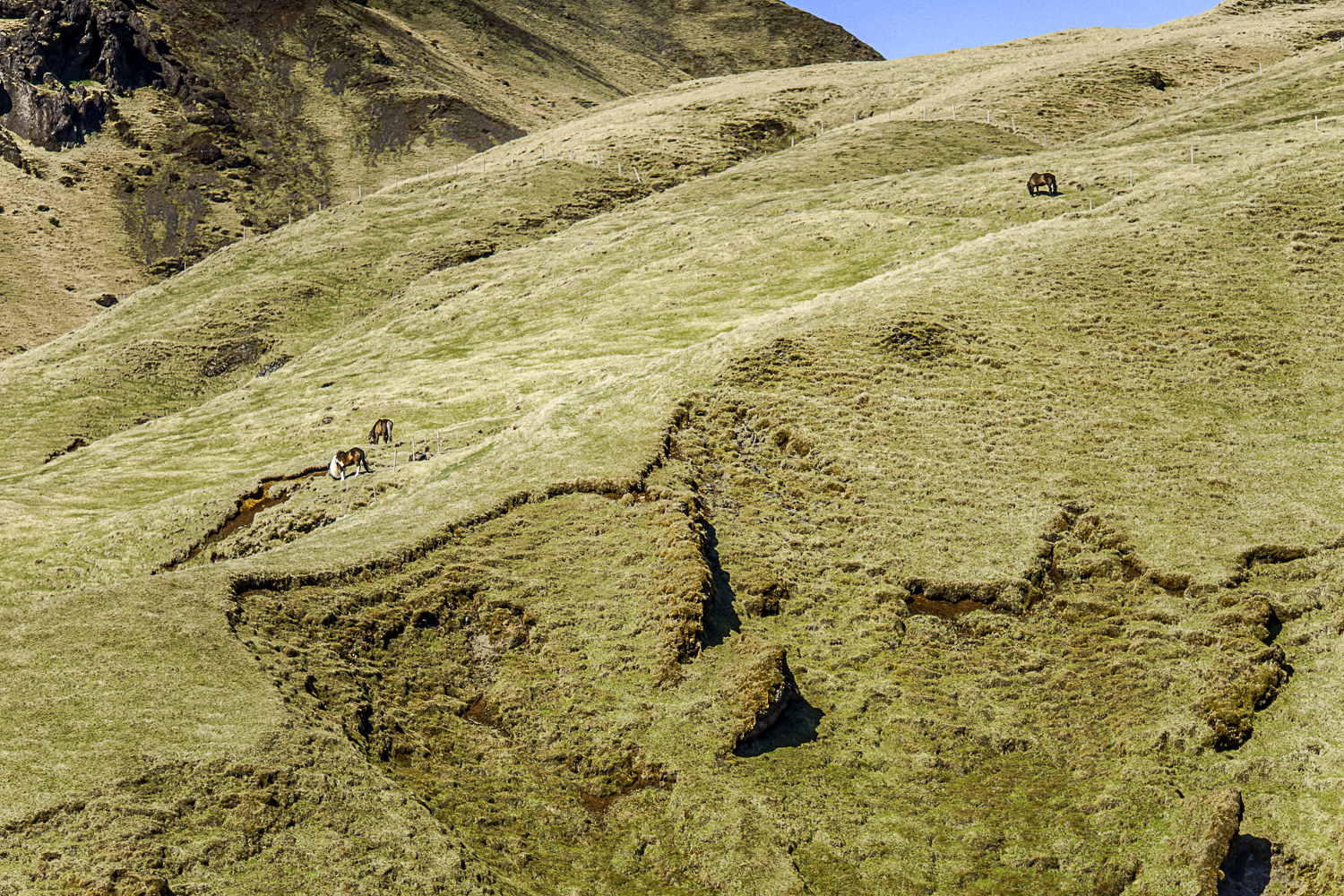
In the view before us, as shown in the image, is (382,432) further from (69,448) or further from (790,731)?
(790,731)

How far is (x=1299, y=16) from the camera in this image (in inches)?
3996

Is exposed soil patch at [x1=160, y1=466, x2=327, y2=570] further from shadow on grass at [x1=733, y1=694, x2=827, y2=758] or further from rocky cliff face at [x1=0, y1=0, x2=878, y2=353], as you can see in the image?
rocky cliff face at [x1=0, y1=0, x2=878, y2=353]

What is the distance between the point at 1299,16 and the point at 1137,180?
73060 mm

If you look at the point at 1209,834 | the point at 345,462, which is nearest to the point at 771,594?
the point at 1209,834

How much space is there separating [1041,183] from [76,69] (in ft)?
530

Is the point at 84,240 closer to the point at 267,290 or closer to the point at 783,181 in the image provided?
the point at 267,290

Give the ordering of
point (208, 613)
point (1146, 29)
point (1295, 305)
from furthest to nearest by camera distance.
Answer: point (1146, 29), point (1295, 305), point (208, 613)

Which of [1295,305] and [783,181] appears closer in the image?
[1295,305]

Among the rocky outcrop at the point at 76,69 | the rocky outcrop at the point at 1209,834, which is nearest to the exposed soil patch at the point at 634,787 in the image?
the rocky outcrop at the point at 1209,834

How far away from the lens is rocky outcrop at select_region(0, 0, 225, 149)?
136625mm

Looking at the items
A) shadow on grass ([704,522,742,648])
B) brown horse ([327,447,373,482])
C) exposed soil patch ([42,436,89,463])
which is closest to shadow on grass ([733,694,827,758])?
shadow on grass ([704,522,742,648])

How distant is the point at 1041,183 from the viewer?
185 feet

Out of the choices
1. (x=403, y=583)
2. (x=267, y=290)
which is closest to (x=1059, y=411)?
(x=403, y=583)

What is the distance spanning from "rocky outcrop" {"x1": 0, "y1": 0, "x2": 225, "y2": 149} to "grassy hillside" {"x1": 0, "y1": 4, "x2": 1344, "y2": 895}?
369ft
